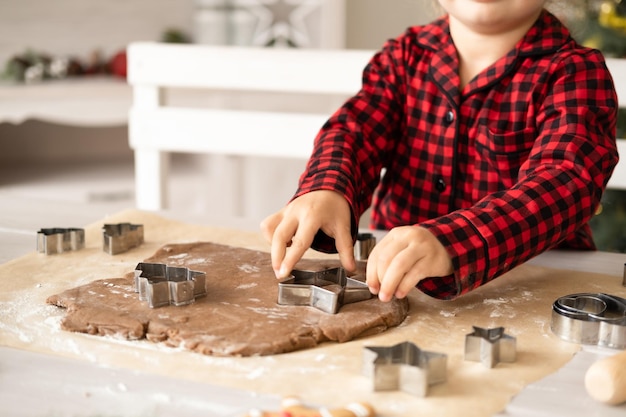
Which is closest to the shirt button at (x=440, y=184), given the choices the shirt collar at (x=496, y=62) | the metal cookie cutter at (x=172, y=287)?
the shirt collar at (x=496, y=62)

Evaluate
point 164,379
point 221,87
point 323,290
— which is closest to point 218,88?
point 221,87

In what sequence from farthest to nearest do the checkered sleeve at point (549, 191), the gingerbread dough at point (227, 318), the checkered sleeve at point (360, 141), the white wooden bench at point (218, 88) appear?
the white wooden bench at point (218, 88) < the checkered sleeve at point (360, 141) < the checkered sleeve at point (549, 191) < the gingerbread dough at point (227, 318)

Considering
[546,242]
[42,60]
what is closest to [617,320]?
[546,242]

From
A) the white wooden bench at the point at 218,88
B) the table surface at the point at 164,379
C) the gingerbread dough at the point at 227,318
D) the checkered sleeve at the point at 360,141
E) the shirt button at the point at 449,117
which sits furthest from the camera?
the white wooden bench at the point at 218,88

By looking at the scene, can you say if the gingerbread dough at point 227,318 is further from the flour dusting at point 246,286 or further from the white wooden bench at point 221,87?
the white wooden bench at point 221,87

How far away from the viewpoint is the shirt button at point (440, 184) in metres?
1.18

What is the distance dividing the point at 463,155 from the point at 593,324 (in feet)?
1.48

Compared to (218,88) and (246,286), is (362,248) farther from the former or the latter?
(218,88)

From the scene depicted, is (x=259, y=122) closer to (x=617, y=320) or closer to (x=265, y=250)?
(x=265, y=250)

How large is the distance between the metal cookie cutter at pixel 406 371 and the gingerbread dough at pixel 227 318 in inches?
3.3

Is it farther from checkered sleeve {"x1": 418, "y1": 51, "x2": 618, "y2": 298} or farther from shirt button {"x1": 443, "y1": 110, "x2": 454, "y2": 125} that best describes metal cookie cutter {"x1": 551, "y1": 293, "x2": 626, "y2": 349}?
shirt button {"x1": 443, "y1": 110, "x2": 454, "y2": 125}

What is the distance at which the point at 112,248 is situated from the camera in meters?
0.99

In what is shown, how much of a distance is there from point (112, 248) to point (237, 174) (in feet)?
5.92

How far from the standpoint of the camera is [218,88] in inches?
63.1
